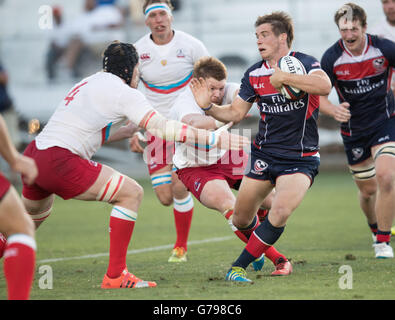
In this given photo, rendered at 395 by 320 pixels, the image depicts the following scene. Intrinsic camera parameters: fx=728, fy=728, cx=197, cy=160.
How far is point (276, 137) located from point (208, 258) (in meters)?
1.93

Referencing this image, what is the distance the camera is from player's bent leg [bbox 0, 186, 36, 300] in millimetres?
4477

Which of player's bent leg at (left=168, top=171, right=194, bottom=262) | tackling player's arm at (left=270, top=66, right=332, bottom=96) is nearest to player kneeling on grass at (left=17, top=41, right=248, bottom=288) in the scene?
tackling player's arm at (left=270, top=66, right=332, bottom=96)

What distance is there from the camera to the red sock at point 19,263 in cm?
449

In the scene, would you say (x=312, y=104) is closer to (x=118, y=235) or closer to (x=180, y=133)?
(x=180, y=133)

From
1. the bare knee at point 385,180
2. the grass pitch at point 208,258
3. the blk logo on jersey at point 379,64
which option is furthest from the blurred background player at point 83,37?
the bare knee at point 385,180

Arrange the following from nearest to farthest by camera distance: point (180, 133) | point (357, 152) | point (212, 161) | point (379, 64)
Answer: point (180, 133), point (212, 161), point (379, 64), point (357, 152)

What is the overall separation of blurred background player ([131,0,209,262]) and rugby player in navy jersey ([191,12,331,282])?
A: 6.47 feet

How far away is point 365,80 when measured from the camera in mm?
7895

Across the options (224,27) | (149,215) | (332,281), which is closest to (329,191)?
(149,215)

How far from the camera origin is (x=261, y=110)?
21.8 ft

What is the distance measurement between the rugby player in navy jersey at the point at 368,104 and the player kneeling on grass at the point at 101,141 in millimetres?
2314

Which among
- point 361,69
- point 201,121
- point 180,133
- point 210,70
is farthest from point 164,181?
point 180,133

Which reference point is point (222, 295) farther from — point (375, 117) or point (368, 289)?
point (375, 117)
